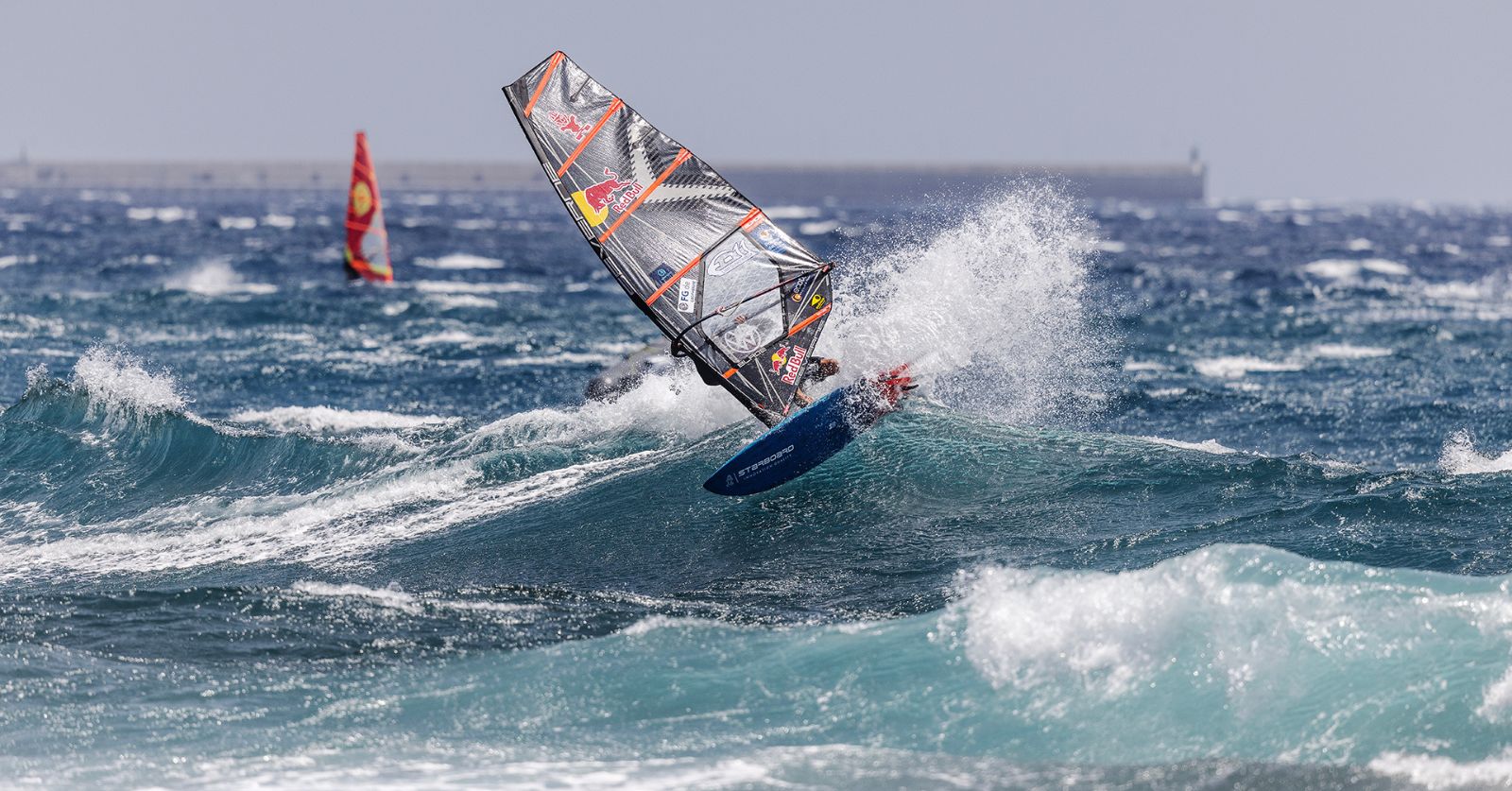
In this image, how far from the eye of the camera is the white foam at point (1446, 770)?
8047mm

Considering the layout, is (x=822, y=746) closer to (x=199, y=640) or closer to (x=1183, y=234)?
(x=199, y=640)

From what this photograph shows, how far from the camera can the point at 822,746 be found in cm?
880

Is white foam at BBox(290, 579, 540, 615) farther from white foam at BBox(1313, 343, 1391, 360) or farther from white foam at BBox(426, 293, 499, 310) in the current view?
white foam at BBox(426, 293, 499, 310)

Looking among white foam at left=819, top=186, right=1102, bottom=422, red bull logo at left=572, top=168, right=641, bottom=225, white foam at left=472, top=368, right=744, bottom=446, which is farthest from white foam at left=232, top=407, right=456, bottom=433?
white foam at left=819, top=186, right=1102, bottom=422

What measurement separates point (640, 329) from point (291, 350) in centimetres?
855

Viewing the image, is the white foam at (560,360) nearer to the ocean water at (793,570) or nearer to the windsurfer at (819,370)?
the ocean water at (793,570)

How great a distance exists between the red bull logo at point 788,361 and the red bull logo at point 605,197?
229cm

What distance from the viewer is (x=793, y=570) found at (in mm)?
12953

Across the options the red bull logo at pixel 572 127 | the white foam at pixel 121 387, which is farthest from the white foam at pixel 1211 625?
the white foam at pixel 121 387

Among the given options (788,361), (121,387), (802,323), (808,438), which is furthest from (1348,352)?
(121,387)

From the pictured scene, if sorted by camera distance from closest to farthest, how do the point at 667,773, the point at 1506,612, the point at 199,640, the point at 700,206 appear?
the point at 667,773 < the point at 1506,612 < the point at 199,640 < the point at 700,206

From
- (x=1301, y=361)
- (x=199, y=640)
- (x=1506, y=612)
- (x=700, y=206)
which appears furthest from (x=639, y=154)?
(x=1301, y=361)

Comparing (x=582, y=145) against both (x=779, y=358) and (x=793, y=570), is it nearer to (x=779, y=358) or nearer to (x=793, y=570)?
(x=779, y=358)

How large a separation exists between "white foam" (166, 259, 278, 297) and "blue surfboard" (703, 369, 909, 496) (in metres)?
27.7
